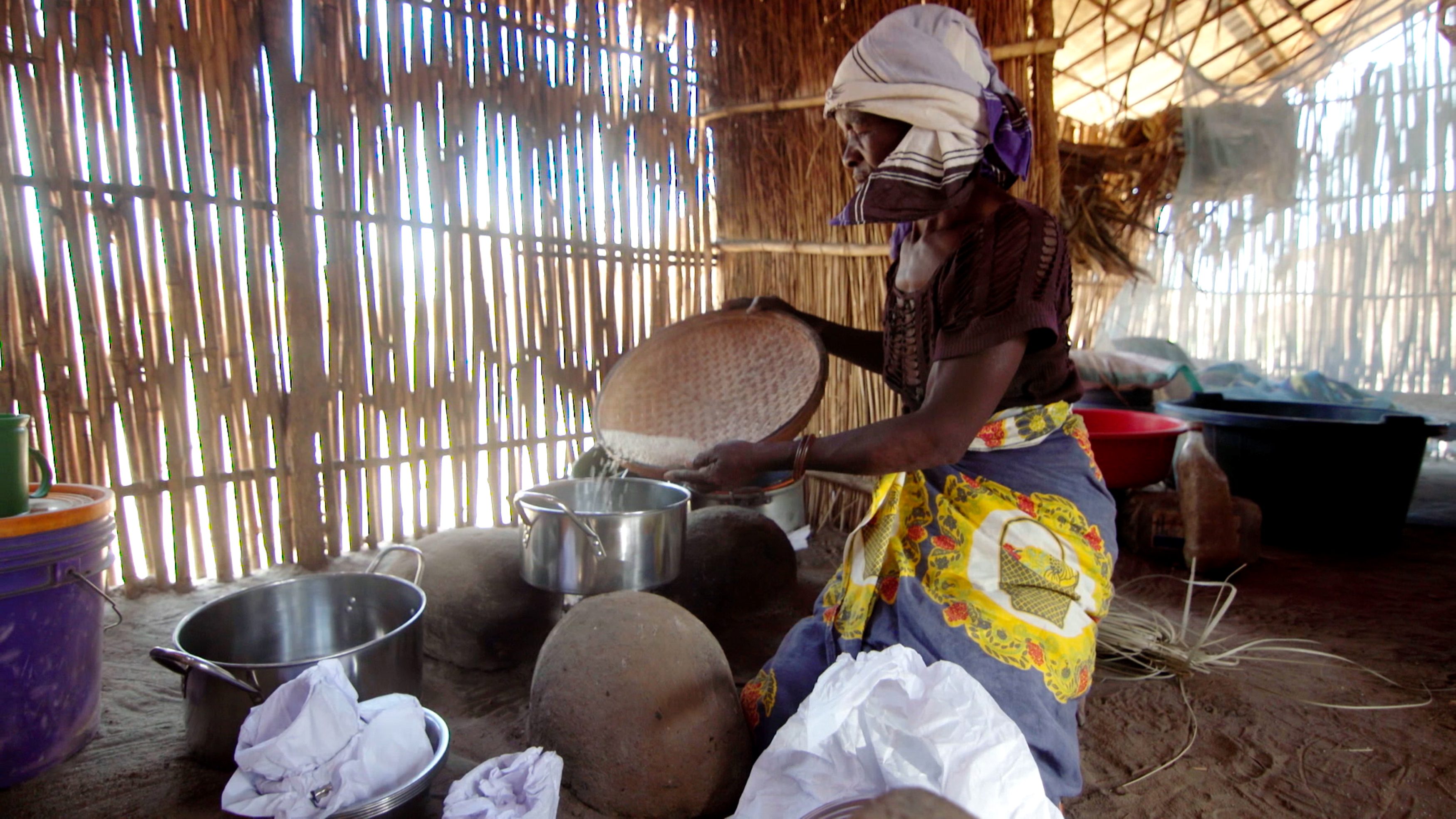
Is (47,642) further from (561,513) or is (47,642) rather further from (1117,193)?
(1117,193)

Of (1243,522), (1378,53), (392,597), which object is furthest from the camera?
(1378,53)

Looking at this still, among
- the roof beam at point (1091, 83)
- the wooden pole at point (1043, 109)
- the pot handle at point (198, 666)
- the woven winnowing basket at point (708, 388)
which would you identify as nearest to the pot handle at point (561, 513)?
the woven winnowing basket at point (708, 388)

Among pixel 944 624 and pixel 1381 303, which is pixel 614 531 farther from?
pixel 1381 303

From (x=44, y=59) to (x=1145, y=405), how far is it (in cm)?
488

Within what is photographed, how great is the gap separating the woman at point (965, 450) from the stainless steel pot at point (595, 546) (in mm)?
466

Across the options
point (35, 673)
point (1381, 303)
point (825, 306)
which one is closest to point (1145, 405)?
point (1381, 303)

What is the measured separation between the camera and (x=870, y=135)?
1.52m

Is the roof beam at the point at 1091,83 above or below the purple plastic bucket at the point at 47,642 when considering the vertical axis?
above

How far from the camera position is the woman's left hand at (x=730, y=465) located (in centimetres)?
143

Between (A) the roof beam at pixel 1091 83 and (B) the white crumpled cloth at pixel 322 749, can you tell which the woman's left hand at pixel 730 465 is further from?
(A) the roof beam at pixel 1091 83

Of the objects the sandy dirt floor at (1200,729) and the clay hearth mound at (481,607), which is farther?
the clay hearth mound at (481,607)

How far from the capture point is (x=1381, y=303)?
3.61 meters

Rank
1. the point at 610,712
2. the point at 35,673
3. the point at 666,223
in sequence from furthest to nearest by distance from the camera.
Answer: the point at 666,223 → the point at 35,673 → the point at 610,712

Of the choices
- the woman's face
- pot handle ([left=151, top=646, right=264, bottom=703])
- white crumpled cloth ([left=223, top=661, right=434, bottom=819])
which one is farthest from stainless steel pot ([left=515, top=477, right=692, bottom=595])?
the woman's face
